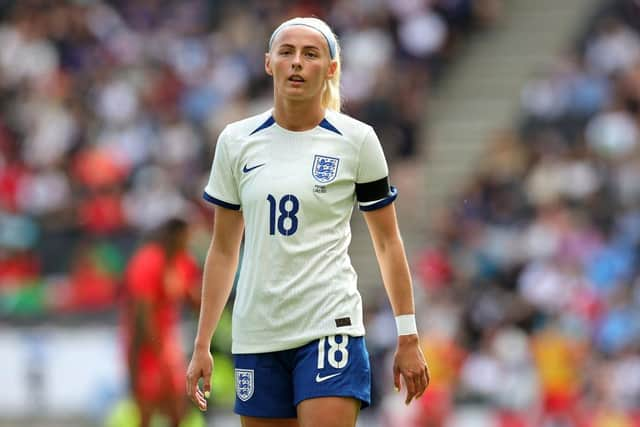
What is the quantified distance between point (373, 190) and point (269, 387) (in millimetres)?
885

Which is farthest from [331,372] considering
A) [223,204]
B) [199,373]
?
[223,204]

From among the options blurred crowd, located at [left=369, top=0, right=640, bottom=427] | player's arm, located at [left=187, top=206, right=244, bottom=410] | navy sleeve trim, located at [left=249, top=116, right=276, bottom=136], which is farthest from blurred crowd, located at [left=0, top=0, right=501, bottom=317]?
navy sleeve trim, located at [left=249, top=116, right=276, bottom=136]

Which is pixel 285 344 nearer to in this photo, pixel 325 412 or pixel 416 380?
pixel 325 412

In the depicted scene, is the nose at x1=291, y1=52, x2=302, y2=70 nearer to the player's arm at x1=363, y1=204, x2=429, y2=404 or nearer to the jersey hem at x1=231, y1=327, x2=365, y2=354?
the player's arm at x1=363, y1=204, x2=429, y2=404

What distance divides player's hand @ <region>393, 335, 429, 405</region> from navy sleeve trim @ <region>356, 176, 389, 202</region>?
1.86 feet

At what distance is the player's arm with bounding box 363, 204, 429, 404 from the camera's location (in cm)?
577

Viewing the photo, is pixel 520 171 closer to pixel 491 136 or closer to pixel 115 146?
pixel 491 136

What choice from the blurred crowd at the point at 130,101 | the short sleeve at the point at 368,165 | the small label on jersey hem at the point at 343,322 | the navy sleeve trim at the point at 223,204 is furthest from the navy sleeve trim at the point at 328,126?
the blurred crowd at the point at 130,101

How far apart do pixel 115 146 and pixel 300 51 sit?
12815 millimetres

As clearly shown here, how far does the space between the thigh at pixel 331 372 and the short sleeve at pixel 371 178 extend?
0.55 meters

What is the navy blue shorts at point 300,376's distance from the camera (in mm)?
5668

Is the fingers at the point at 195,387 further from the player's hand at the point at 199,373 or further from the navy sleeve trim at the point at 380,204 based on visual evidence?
the navy sleeve trim at the point at 380,204

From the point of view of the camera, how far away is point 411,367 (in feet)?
18.9

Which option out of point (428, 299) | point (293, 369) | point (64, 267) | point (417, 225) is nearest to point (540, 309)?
point (428, 299)
